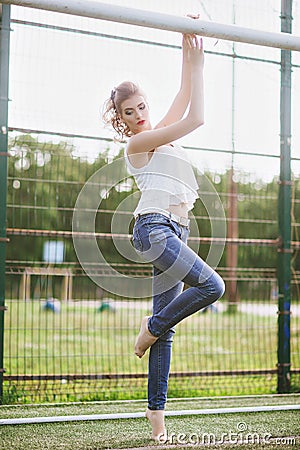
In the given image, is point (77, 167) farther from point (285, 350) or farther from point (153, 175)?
point (153, 175)

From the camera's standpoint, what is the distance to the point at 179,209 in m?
2.87

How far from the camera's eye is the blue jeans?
2.72 m

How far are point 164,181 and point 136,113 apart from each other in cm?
29

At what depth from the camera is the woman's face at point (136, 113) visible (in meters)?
2.86

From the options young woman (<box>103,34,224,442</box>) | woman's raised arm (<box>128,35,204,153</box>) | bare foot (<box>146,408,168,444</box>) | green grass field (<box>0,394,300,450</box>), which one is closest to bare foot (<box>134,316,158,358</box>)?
young woman (<box>103,34,224,442</box>)

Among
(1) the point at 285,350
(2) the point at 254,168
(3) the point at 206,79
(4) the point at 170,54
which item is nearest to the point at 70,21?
(4) the point at 170,54

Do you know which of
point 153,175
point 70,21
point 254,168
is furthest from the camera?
point 254,168

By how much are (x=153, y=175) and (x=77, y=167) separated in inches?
83.1

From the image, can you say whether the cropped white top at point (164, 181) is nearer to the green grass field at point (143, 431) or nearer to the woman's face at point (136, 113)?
the woman's face at point (136, 113)

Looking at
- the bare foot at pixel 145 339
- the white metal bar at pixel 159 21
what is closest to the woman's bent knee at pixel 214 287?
the bare foot at pixel 145 339

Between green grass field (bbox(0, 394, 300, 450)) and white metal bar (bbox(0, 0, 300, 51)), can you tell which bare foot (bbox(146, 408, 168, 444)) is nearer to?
green grass field (bbox(0, 394, 300, 450))

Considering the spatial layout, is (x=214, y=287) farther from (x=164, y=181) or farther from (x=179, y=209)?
(x=164, y=181)

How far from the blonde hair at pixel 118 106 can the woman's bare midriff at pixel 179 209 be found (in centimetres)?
38

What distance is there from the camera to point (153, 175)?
284 cm
